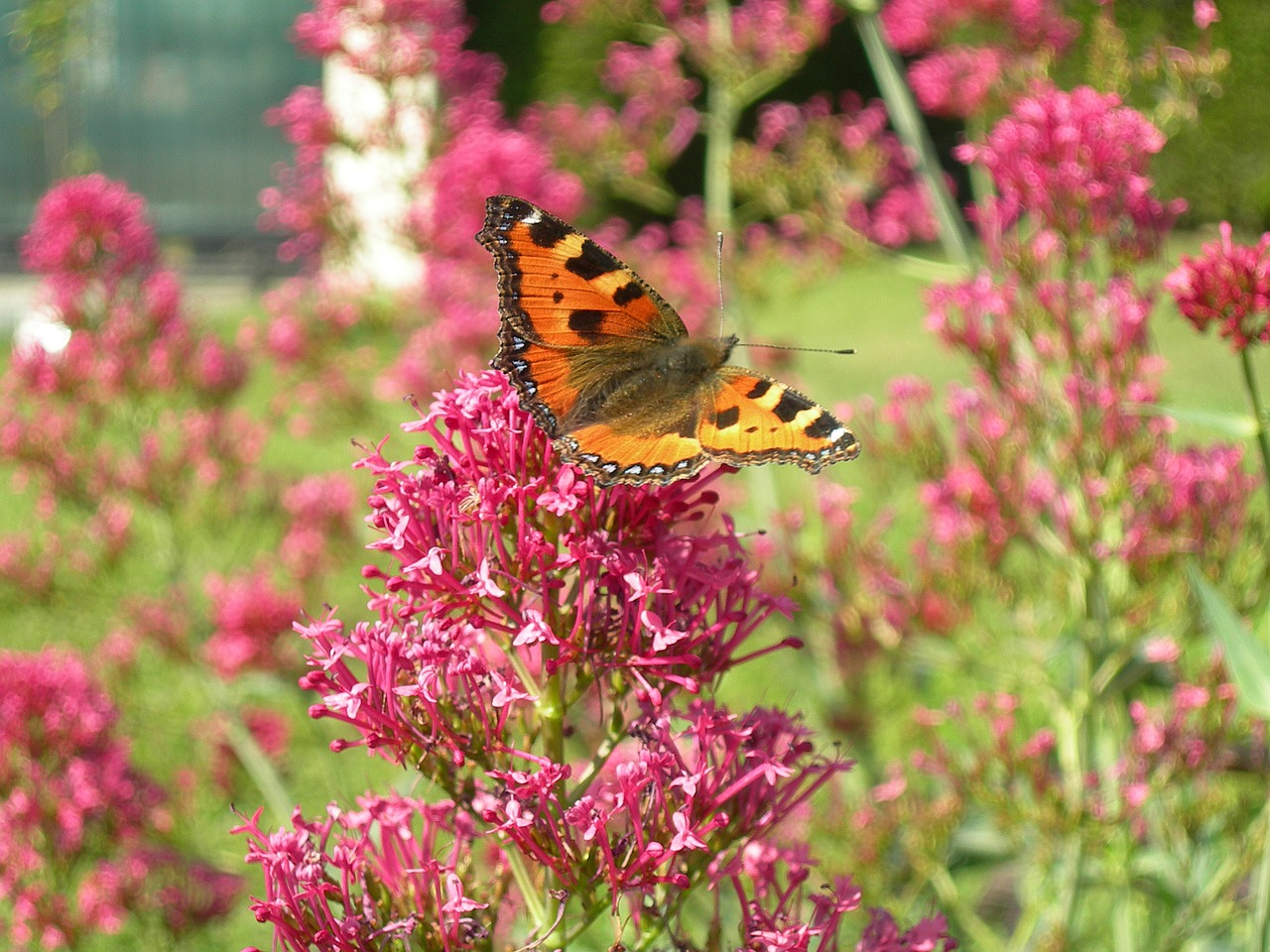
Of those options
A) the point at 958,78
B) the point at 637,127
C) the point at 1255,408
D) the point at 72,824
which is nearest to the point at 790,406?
the point at 1255,408

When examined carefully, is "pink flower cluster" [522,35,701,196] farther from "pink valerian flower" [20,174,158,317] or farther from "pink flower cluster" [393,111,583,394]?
"pink valerian flower" [20,174,158,317]

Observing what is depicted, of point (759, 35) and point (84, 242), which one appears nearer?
point (84, 242)

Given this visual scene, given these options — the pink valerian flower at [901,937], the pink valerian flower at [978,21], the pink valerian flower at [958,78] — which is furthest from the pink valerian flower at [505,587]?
the pink valerian flower at [978,21]

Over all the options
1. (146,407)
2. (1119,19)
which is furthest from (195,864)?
(1119,19)

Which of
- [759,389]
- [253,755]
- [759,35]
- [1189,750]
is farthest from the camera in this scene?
[759,35]

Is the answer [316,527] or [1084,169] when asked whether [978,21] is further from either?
[316,527]

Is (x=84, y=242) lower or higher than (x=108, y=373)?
higher

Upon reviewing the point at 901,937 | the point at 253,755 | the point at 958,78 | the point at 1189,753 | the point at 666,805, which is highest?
the point at 958,78
